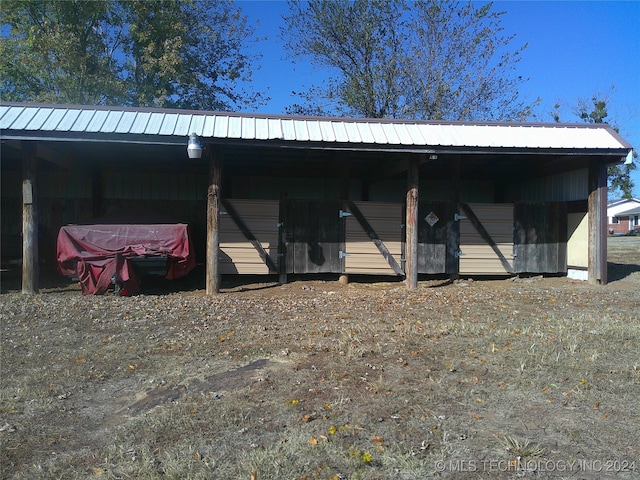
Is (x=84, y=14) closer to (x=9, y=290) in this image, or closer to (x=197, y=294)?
(x=9, y=290)

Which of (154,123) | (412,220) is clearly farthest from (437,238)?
(154,123)

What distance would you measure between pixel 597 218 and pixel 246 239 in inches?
301

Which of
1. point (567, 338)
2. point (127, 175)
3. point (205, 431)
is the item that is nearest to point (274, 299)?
point (567, 338)

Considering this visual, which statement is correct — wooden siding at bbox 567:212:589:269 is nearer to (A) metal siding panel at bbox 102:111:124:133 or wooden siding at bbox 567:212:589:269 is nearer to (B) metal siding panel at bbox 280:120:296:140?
(B) metal siding panel at bbox 280:120:296:140

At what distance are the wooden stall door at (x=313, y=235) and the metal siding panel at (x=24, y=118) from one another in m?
5.19

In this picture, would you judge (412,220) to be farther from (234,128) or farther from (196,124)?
(196,124)

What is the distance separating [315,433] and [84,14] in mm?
22807

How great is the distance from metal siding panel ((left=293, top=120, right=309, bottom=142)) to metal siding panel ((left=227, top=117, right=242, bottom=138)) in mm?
1105

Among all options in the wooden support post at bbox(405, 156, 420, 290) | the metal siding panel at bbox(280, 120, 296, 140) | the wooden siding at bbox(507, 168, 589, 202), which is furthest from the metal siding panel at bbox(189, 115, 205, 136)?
the wooden siding at bbox(507, 168, 589, 202)

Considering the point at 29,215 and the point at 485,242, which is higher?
the point at 29,215

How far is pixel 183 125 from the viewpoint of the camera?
31.3 feet

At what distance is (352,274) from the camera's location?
12359 millimetres

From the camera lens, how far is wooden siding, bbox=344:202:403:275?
1143cm

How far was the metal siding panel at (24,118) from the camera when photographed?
8.80 m
